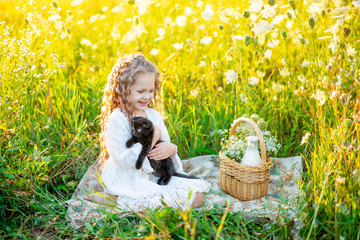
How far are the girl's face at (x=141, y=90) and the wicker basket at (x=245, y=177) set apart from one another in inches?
29.0

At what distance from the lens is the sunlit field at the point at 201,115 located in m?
2.22

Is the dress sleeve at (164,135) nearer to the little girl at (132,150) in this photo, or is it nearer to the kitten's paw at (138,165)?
the little girl at (132,150)

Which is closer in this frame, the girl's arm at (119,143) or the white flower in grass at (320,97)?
the white flower in grass at (320,97)

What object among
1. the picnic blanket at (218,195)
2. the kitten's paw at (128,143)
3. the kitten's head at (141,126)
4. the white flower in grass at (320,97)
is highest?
the white flower in grass at (320,97)

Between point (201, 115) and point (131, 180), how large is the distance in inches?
51.1

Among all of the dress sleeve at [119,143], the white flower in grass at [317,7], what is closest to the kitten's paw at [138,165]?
the dress sleeve at [119,143]

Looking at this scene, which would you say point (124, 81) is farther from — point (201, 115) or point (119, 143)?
point (201, 115)

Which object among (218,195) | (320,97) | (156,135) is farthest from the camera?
(218,195)

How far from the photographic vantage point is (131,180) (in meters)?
2.80

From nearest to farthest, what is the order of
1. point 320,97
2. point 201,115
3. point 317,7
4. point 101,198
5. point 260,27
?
point 320,97, point 101,198, point 260,27, point 317,7, point 201,115

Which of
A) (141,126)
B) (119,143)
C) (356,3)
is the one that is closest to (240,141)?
(141,126)

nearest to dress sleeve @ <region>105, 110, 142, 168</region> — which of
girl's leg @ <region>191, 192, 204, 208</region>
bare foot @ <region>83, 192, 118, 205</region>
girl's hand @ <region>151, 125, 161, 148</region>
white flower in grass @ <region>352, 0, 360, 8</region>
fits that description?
girl's hand @ <region>151, 125, 161, 148</region>

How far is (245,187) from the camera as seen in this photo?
2.88m

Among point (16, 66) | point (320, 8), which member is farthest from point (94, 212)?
point (320, 8)
